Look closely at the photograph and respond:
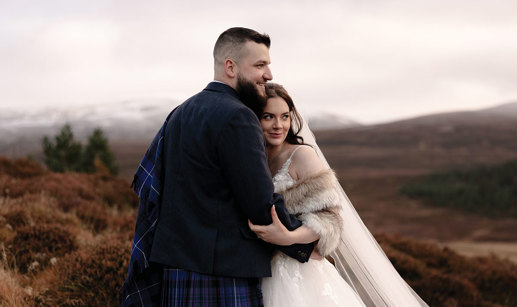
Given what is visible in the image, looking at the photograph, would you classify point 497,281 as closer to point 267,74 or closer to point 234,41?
point 267,74

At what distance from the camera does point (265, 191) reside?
98.3 inches

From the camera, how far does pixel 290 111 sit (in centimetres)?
346

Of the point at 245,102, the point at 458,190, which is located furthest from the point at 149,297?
the point at 458,190

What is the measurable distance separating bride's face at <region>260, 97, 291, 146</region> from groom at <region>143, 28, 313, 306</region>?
40 cm

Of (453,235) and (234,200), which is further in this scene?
(453,235)

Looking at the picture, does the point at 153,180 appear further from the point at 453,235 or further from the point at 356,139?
the point at 356,139

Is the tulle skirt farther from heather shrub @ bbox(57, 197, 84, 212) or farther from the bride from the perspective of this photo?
heather shrub @ bbox(57, 197, 84, 212)

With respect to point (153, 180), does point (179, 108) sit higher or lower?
higher

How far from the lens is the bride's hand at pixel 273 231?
2.56 m

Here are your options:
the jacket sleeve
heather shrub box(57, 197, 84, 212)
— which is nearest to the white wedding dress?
the jacket sleeve

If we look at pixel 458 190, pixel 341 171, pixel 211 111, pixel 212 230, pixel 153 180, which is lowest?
pixel 341 171

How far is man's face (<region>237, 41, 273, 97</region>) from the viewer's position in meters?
2.74

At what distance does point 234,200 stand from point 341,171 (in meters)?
70.8

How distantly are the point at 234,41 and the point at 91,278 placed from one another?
11.6 ft
